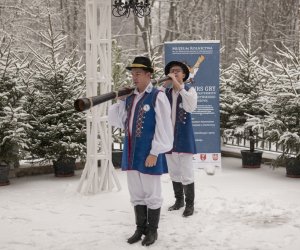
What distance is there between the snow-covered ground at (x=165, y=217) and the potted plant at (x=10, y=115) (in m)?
0.46

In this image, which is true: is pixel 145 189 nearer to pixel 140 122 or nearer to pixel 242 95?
pixel 140 122

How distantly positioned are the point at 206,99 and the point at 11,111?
3.46 meters

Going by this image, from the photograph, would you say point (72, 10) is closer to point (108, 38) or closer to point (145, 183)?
point (108, 38)

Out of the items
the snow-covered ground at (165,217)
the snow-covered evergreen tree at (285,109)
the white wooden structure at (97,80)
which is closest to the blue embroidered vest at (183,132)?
the snow-covered ground at (165,217)

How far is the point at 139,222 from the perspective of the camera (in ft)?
16.4

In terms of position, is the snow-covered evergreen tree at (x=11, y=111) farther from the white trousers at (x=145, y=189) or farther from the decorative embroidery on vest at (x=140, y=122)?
the decorative embroidery on vest at (x=140, y=122)

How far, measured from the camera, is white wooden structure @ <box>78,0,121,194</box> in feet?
22.6

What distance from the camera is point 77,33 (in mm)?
19234

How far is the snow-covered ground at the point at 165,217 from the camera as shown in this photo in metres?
4.99

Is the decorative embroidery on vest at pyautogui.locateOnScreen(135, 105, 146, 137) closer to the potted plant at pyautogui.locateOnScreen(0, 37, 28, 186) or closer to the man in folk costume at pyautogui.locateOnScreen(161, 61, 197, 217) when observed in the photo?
the man in folk costume at pyautogui.locateOnScreen(161, 61, 197, 217)

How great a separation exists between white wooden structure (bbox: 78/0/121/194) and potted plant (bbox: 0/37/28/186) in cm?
138

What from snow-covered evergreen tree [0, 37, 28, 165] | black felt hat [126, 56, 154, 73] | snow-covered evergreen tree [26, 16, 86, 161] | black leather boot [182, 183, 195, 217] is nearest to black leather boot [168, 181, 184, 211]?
black leather boot [182, 183, 195, 217]

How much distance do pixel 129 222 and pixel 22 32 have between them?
12.4 m

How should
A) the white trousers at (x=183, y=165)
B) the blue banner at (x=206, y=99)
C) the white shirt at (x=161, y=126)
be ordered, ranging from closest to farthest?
the white shirt at (x=161, y=126) < the white trousers at (x=183, y=165) < the blue banner at (x=206, y=99)
